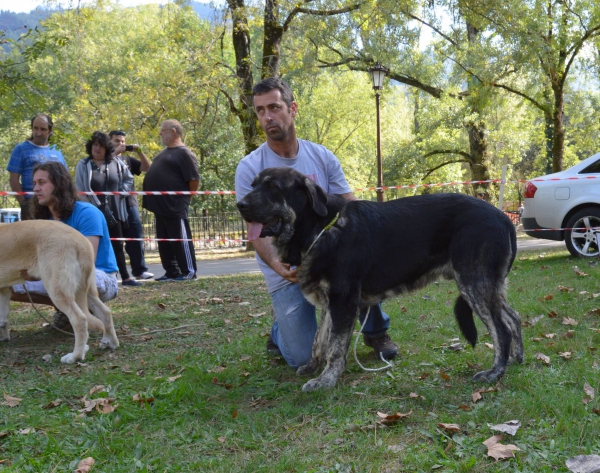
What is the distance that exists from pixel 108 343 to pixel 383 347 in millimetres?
2564

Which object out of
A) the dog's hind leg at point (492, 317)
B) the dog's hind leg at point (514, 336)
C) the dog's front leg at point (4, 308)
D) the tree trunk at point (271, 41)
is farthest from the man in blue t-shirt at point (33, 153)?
the tree trunk at point (271, 41)

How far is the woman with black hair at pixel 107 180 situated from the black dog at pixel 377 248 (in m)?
5.82

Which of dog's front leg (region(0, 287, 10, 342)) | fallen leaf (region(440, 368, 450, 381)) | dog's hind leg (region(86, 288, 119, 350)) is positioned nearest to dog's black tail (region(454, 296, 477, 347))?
fallen leaf (region(440, 368, 450, 381))

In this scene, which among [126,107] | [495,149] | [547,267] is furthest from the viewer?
[495,149]

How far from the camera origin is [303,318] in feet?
→ 15.1

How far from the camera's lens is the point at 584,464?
2627mm

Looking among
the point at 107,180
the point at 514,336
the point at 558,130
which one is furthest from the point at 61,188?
the point at 558,130

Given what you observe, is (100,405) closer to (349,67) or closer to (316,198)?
(316,198)

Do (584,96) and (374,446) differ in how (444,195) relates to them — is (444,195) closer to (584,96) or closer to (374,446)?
(374,446)

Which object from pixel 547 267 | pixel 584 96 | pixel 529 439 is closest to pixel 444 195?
pixel 529 439

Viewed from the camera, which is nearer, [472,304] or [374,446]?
[374,446]

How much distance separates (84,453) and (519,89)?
64.8 feet

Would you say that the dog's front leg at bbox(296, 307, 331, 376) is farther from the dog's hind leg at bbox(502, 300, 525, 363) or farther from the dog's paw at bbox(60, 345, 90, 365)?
the dog's paw at bbox(60, 345, 90, 365)

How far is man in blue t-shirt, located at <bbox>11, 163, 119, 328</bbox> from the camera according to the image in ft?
18.6
